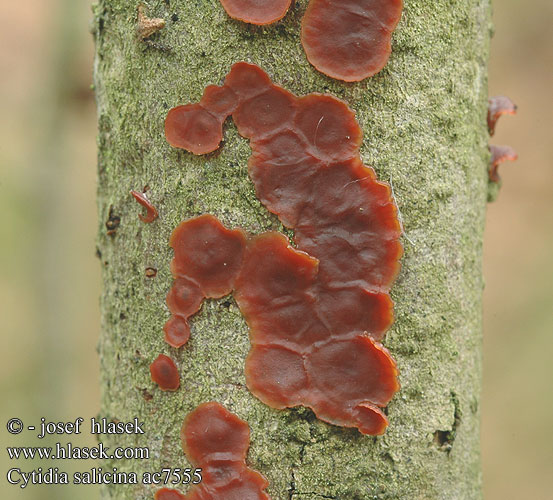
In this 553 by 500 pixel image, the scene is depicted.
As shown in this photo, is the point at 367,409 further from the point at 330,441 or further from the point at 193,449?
the point at 193,449

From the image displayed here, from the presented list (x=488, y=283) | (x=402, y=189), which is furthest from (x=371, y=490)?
(x=488, y=283)

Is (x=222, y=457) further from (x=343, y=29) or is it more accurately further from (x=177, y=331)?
(x=343, y=29)

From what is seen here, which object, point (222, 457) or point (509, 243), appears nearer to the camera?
point (222, 457)

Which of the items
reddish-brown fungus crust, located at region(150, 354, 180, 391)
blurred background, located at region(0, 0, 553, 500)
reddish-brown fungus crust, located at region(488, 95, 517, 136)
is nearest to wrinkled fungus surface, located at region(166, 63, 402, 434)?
reddish-brown fungus crust, located at region(150, 354, 180, 391)

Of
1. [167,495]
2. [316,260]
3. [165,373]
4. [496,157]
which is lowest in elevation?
[167,495]

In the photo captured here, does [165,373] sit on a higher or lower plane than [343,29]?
lower

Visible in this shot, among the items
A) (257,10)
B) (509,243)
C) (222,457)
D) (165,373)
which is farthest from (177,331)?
(509,243)
